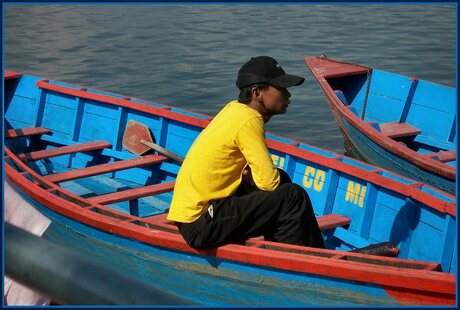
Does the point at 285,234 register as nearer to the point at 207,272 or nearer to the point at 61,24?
the point at 207,272

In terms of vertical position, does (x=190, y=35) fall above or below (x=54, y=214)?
above

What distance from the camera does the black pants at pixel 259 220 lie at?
4.59 meters

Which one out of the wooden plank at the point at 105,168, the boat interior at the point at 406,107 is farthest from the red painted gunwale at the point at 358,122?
the wooden plank at the point at 105,168

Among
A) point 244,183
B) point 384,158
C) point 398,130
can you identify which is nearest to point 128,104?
point 384,158

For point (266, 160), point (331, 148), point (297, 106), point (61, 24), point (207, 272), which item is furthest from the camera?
point (61, 24)

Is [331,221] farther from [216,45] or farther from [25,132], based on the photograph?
[216,45]

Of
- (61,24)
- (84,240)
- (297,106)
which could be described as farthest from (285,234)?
(61,24)

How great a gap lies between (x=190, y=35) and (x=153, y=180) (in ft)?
31.8

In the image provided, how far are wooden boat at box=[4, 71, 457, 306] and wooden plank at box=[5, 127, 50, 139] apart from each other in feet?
0.05

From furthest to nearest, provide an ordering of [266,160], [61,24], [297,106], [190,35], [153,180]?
[61,24]
[190,35]
[297,106]
[153,180]
[266,160]

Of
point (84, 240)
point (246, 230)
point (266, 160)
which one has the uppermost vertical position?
point (266, 160)

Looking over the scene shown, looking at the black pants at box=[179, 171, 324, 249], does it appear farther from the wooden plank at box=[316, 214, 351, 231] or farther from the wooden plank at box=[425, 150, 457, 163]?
the wooden plank at box=[425, 150, 457, 163]

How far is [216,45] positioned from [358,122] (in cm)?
842

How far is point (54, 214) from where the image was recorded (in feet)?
19.7
